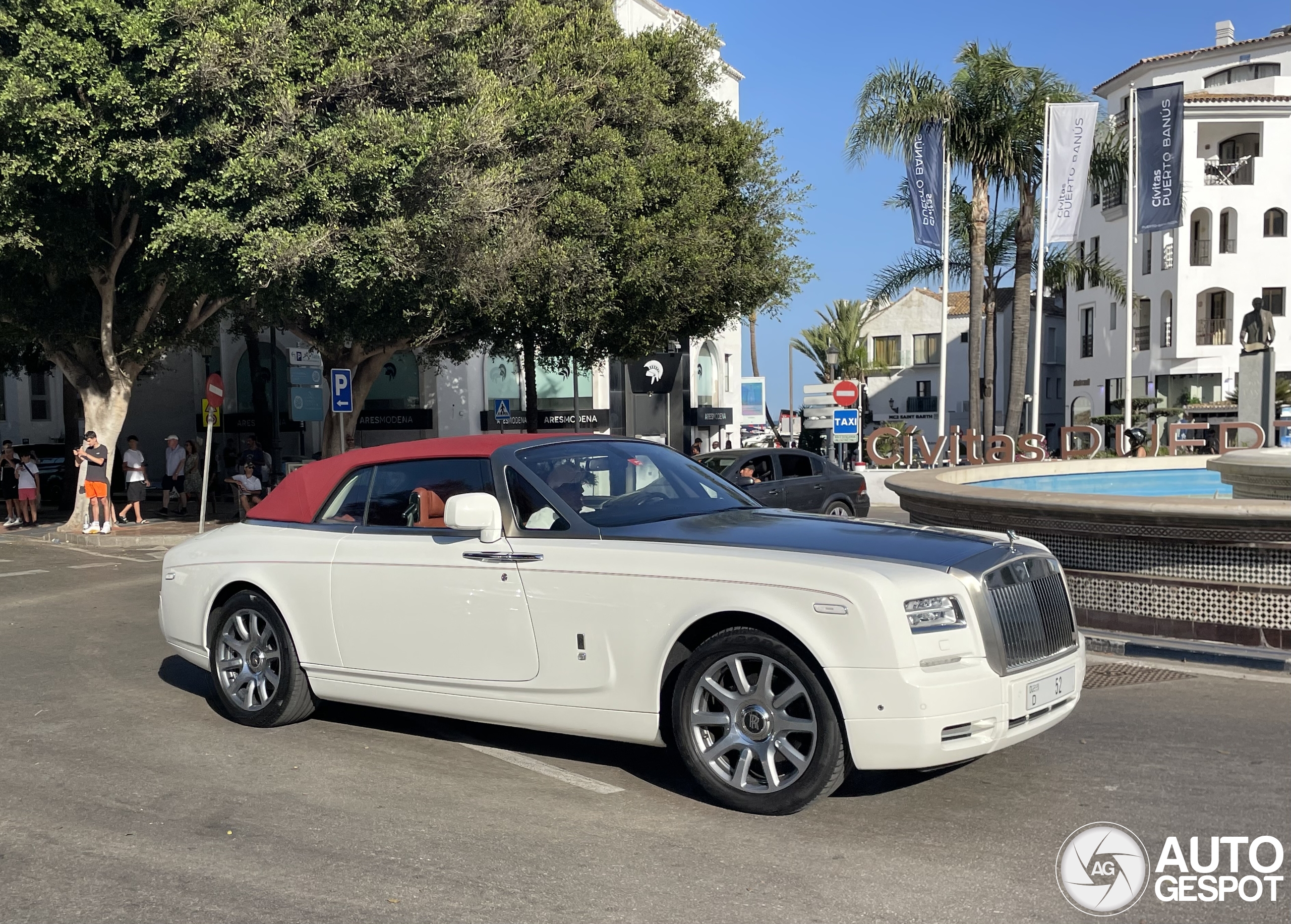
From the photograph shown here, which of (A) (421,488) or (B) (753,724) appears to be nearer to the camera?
(B) (753,724)

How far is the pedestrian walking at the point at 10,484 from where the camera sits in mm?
23516

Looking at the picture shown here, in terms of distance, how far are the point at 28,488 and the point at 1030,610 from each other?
22.6m

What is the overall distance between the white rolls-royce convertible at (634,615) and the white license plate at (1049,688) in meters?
0.01

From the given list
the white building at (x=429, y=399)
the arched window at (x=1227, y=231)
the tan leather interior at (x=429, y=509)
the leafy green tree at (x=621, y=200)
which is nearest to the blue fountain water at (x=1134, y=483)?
the leafy green tree at (x=621, y=200)

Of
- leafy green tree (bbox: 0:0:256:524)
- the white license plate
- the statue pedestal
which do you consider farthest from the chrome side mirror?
the statue pedestal

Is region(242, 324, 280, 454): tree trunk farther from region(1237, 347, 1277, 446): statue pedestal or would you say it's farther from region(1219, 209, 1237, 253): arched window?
region(1219, 209, 1237, 253): arched window

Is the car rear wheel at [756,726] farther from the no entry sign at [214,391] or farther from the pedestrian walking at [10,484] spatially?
the pedestrian walking at [10,484]

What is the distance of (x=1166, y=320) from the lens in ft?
170

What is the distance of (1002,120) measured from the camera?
3138 centimetres

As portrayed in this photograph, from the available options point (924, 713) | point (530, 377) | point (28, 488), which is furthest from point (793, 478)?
point (28, 488)

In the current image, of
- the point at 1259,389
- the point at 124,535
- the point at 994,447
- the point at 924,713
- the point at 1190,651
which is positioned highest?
the point at 1259,389

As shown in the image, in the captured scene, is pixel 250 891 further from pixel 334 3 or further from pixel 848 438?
pixel 848 438

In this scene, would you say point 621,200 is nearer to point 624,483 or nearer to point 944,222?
point 944,222
